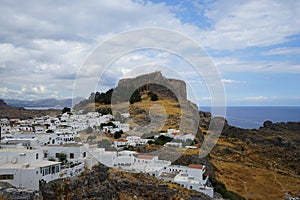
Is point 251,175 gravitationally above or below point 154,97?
below

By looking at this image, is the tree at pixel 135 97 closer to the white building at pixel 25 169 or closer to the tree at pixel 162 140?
the tree at pixel 162 140

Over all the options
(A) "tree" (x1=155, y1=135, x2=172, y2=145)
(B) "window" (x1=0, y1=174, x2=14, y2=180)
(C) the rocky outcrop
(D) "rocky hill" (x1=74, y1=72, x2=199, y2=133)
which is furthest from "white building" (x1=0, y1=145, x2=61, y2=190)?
(D) "rocky hill" (x1=74, y1=72, x2=199, y2=133)

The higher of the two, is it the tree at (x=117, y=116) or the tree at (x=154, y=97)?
the tree at (x=154, y=97)

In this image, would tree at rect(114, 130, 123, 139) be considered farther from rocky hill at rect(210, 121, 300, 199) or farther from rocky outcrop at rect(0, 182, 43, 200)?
rocky outcrop at rect(0, 182, 43, 200)

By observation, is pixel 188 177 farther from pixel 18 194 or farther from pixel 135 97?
pixel 135 97

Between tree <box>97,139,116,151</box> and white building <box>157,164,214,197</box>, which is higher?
tree <box>97,139,116,151</box>

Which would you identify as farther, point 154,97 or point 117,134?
point 154,97

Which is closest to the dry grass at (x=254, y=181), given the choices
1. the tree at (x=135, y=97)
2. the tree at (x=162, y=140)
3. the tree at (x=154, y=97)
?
the tree at (x=162, y=140)

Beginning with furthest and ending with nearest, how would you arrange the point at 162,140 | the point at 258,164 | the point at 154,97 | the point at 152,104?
the point at 154,97 → the point at 152,104 → the point at 258,164 → the point at 162,140

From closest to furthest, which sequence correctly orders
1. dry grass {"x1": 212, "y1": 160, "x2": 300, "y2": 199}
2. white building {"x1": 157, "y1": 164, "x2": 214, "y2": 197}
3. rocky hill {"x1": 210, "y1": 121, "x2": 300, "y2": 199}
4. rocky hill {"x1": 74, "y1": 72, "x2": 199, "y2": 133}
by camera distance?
white building {"x1": 157, "y1": 164, "x2": 214, "y2": 197} → dry grass {"x1": 212, "y1": 160, "x2": 300, "y2": 199} → rocky hill {"x1": 210, "y1": 121, "x2": 300, "y2": 199} → rocky hill {"x1": 74, "y1": 72, "x2": 199, "y2": 133}

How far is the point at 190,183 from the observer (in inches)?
915

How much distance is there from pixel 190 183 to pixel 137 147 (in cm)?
1024

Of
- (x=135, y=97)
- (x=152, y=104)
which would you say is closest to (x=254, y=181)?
(x=152, y=104)

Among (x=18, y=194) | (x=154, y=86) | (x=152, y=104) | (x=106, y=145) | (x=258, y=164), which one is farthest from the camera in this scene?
(x=154, y=86)
